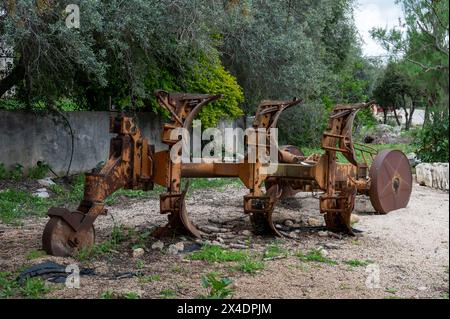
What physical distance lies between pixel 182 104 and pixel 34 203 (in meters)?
4.22

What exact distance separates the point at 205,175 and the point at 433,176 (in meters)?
7.63

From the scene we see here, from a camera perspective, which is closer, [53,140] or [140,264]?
[140,264]

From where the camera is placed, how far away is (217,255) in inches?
224

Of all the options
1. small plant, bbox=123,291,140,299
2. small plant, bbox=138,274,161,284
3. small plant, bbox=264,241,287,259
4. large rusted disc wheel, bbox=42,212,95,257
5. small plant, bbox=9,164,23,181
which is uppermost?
small plant, bbox=9,164,23,181

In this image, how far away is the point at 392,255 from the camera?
6254mm

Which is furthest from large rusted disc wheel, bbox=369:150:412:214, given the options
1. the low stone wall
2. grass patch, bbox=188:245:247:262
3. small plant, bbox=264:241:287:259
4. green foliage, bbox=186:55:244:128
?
green foliage, bbox=186:55:244:128

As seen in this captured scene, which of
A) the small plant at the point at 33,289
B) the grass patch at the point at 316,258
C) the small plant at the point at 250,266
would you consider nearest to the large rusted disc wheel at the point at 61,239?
the small plant at the point at 33,289

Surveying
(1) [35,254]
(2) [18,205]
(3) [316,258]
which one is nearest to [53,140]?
(2) [18,205]

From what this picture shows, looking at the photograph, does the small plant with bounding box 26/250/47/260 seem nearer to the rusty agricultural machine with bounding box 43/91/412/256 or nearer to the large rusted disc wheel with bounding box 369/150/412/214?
the rusty agricultural machine with bounding box 43/91/412/256

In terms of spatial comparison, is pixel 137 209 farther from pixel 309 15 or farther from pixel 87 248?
pixel 309 15

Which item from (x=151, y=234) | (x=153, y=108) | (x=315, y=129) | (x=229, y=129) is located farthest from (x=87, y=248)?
(x=315, y=129)

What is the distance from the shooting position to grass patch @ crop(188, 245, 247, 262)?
18.4 ft

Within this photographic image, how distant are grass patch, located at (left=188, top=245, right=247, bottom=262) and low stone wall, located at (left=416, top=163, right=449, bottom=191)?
7770 millimetres

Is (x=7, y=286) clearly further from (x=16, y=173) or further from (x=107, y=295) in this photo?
(x=16, y=173)
